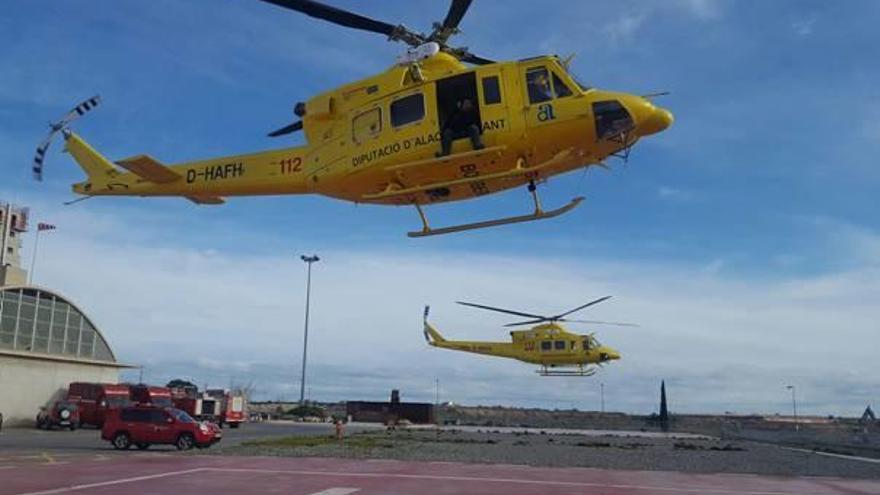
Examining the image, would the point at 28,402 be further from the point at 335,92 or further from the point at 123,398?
the point at 335,92

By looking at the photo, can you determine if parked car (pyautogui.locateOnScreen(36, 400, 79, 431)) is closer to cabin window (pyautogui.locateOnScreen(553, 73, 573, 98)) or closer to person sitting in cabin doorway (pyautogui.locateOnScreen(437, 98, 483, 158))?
person sitting in cabin doorway (pyautogui.locateOnScreen(437, 98, 483, 158))

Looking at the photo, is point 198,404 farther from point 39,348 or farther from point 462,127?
point 462,127

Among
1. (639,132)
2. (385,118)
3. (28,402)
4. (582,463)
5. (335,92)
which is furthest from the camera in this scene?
(28,402)

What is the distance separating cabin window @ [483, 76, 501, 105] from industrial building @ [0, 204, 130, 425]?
39.3 meters

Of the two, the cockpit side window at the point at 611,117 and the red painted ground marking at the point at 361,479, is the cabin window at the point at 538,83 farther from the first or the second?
the red painted ground marking at the point at 361,479

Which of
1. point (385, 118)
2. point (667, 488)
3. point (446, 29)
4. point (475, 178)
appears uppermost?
point (446, 29)

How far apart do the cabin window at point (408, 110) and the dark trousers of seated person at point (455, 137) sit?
0.67 m

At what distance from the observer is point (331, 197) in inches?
671

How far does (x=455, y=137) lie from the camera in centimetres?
1488

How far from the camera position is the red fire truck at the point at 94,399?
45.8 m

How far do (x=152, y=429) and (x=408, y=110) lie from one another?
67.6ft

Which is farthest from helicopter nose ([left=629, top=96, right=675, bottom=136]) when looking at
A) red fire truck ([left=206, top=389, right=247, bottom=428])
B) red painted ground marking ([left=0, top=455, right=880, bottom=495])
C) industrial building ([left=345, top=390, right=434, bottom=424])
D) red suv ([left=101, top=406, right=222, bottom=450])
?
industrial building ([left=345, top=390, right=434, bottom=424])

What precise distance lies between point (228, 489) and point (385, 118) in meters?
8.81

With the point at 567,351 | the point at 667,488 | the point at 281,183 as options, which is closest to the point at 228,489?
the point at 281,183
